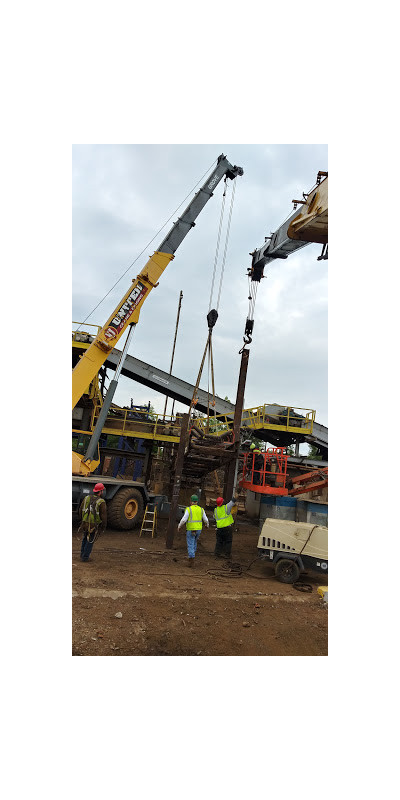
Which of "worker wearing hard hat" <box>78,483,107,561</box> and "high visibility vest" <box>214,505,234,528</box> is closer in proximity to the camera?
"worker wearing hard hat" <box>78,483,107,561</box>

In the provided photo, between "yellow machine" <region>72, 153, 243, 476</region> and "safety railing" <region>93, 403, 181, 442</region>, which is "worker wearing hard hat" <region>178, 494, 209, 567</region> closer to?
"yellow machine" <region>72, 153, 243, 476</region>

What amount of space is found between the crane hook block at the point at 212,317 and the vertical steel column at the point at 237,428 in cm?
119

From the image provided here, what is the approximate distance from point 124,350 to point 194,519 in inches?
200

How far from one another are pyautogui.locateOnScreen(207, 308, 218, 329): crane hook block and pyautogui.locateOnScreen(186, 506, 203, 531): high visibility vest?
4667 mm

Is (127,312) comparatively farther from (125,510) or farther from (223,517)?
(223,517)

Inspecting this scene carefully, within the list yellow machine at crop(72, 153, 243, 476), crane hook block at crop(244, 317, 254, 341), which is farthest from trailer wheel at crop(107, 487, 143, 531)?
crane hook block at crop(244, 317, 254, 341)

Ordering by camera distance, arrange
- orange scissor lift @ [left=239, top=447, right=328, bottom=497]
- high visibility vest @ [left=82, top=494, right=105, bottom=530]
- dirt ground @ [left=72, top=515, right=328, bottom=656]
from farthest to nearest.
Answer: orange scissor lift @ [left=239, top=447, right=328, bottom=497] < high visibility vest @ [left=82, top=494, right=105, bottom=530] < dirt ground @ [left=72, top=515, right=328, bottom=656]

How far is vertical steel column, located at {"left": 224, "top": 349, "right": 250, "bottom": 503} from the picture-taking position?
10086 millimetres

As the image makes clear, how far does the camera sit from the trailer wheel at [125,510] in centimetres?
1049

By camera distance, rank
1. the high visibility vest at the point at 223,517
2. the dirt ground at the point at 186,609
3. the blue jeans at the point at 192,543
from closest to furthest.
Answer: the dirt ground at the point at 186,609
the blue jeans at the point at 192,543
the high visibility vest at the point at 223,517

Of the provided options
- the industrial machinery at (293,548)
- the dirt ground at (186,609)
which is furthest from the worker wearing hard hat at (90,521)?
the industrial machinery at (293,548)

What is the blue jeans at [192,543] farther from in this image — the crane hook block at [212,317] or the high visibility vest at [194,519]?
the crane hook block at [212,317]

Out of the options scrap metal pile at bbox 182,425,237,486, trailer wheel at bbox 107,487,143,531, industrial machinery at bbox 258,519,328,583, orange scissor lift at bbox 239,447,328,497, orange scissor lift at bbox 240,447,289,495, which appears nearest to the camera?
industrial machinery at bbox 258,519,328,583

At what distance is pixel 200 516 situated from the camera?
832 cm
